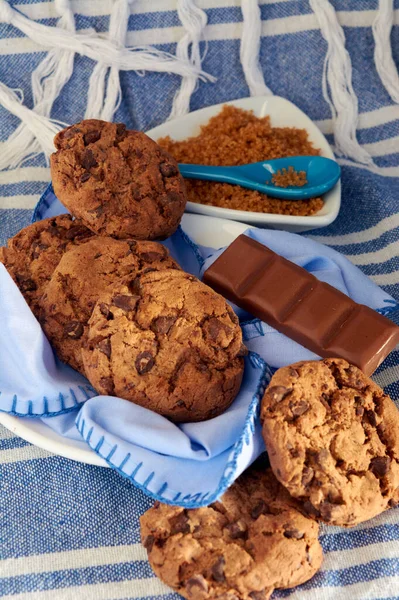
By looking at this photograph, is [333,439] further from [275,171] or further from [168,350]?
[275,171]

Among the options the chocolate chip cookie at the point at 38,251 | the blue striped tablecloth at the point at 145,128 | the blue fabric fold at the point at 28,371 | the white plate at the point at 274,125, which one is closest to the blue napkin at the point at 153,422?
the blue fabric fold at the point at 28,371

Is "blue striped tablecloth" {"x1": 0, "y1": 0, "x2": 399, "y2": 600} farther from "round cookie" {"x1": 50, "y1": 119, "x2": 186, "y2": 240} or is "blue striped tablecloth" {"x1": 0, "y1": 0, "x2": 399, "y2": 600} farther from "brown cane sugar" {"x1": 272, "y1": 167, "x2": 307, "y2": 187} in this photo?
"round cookie" {"x1": 50, "y1": 119, "x2": 186, "y2": 240}

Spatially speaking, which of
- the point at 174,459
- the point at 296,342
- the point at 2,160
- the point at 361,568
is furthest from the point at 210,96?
the point at 361,568

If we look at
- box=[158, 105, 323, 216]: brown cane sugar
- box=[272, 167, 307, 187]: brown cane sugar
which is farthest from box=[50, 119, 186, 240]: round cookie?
box=[272, 167, 307, 187]: brown cane sugar

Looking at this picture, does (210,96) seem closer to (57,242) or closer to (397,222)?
(397,222)

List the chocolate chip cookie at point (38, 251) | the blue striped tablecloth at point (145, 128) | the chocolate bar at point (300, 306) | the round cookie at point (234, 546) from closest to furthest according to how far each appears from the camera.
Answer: the round cookie at point (234, 546) < the blue striped tablecloth at point (145, 128) < the chocolate bar at point (300, 306) < the chocolate chip cookie at point (38, 251)

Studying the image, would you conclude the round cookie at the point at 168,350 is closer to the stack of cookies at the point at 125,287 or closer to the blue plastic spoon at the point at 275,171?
the stack of cookies at the point at 125,287
